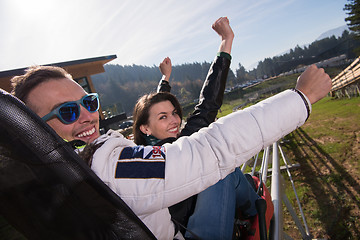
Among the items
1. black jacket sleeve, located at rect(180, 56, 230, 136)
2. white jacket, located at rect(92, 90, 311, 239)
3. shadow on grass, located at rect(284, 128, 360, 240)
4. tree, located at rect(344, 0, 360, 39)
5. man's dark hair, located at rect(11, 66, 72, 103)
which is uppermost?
tree, located at rect(344, 0, 360, 39)

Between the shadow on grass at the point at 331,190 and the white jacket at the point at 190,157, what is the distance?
12.5ft

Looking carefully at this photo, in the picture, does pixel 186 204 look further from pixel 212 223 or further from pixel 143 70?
pixel 143 70

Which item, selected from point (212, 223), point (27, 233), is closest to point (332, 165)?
point (212, 223)

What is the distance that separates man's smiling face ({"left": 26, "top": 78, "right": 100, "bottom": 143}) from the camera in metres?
1.20

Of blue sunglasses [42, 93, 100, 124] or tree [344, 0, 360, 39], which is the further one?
tree [344, 0, 360, 39]

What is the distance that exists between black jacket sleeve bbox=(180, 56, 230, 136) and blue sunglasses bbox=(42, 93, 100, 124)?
850 millimetres

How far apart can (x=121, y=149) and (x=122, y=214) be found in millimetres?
304

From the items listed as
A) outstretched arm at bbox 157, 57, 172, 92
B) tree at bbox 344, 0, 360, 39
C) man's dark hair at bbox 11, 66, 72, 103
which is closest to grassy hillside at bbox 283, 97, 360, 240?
outstretched arm at bbox 157, 57, 172, 92

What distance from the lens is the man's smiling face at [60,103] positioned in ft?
3.94

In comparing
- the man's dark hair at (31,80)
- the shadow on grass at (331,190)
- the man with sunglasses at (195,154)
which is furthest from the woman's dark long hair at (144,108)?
the shadow on grass at (331,190)

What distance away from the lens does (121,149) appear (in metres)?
0.94

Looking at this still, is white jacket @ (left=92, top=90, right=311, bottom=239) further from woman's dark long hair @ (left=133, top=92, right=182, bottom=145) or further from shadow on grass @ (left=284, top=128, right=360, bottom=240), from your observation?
shadow on grass @ (left=284, top=128, right=360, bottom=240)

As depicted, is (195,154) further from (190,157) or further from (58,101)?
(58,101)

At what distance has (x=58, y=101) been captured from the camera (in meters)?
1.24
